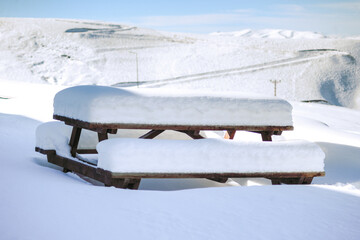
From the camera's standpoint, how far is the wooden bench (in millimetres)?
5898

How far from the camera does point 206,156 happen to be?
589 cm

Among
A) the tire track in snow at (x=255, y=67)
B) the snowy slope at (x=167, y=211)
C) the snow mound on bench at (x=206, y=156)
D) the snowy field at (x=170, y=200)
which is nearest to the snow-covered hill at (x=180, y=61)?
the tire track in snow at (x=255, y=67)

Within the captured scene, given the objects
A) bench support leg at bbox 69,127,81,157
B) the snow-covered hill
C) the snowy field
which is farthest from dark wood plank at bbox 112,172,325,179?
the snow-covered hill

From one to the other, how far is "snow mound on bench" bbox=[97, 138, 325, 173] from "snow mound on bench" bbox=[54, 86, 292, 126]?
1.44 ft

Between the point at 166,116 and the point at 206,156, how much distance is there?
795 millimetres

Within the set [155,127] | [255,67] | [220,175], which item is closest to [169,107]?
[155,127]

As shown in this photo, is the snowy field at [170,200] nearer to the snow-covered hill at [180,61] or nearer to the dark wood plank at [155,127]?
the dark wood plank at [155,127]

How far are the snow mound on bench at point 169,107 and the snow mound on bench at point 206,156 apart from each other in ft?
1.44

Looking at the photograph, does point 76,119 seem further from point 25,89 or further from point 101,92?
point 25,89

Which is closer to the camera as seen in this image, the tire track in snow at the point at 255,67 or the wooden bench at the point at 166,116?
the wooden bench at the point at 166,116

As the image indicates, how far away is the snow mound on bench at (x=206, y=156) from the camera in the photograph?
562 centimetres

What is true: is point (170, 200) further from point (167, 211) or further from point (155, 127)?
point (155, 127)

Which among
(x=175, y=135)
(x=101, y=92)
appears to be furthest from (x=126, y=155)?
(x=175, y=135)

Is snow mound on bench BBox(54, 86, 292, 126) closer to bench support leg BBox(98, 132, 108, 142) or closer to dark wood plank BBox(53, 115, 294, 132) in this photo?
dark wood plank BBox(53, 115, 294, 132)
